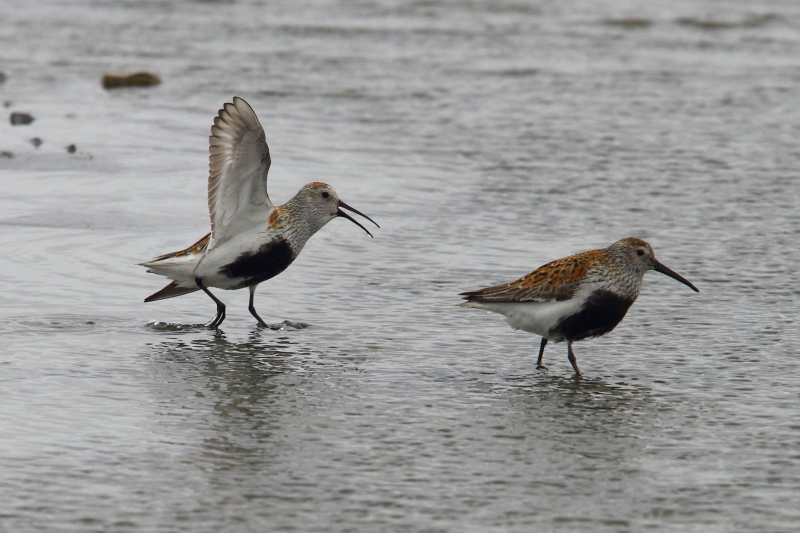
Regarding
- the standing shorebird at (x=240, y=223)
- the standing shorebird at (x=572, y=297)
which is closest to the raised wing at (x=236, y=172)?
the standing shorebird at (x=240, y=223)

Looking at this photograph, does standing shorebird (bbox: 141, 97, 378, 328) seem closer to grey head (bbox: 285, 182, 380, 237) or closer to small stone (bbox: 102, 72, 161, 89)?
grey head (bbox: 285, 182, 380, 237)

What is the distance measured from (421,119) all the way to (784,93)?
570cm

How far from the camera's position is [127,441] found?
5.86m

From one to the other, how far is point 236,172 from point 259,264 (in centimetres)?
64

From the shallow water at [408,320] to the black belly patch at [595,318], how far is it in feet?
0.86

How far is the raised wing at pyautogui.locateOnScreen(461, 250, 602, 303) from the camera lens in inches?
289

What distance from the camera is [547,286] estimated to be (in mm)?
7391

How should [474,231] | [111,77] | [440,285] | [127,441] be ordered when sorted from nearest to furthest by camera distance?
[127,441], [440,285], [474,231], [111,77]

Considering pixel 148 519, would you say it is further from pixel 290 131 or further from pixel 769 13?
pixel 769 13

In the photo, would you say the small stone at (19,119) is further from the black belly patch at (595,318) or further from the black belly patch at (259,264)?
the black belly patch at (595,318)

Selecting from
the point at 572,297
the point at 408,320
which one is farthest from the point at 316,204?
the point at 572,297

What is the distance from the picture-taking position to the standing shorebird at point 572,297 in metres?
7.29

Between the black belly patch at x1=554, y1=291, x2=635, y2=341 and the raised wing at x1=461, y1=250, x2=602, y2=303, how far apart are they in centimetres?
13

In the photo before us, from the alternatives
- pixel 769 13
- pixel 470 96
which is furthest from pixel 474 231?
pixel 769 13
